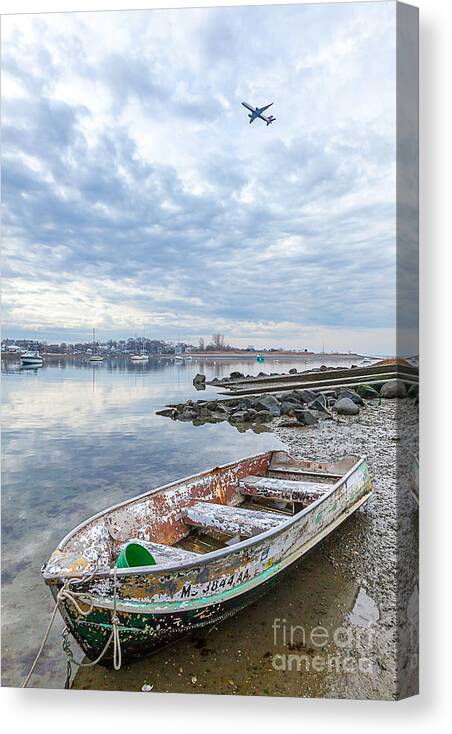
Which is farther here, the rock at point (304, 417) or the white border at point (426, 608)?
the rock at point (304, 417)

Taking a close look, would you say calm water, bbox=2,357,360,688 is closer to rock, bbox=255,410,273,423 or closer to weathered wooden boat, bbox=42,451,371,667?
weathered wooden boat, bbox=42,451,371,667

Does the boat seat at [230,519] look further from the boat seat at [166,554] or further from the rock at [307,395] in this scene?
the rock at [307,395]

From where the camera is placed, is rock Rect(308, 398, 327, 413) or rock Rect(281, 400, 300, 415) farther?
rock Rect(281, 400, 300, 415)

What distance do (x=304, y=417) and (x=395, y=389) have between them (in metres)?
1.47

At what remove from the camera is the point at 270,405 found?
3938mm

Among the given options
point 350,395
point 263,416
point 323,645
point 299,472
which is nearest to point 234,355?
point 350,395

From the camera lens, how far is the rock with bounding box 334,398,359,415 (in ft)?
10.4

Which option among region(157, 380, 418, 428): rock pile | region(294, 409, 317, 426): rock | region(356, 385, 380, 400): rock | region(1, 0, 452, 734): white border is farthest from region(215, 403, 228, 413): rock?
region(1, 0, 452, 734): white border

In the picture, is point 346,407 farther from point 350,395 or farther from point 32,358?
point 32,358

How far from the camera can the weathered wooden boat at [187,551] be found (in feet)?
6.66

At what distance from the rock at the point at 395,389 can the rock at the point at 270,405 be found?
1419mm

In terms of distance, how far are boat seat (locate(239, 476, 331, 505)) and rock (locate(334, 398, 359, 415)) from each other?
518 millimetres

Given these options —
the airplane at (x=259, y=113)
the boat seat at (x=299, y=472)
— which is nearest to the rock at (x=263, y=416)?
the boat seat at (x=299, y=472)

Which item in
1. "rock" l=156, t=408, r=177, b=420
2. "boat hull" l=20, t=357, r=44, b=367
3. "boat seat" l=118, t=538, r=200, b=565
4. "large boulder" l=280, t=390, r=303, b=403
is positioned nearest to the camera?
"boat seat" l=118, t=538, r=200, b=565
